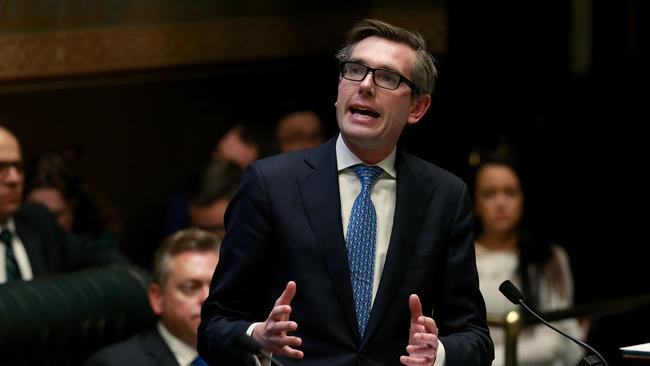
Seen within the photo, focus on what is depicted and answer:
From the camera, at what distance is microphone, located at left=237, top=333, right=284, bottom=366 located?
2.79m

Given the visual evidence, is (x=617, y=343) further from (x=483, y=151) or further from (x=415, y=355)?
(x=415, y=355)

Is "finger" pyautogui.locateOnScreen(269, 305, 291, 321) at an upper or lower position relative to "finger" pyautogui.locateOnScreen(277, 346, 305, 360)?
upper

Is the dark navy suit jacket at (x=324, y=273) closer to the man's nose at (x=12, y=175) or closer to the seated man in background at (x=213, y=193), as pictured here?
the man's nose at (x=12, y=175)

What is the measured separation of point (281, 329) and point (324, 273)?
23 centimetres

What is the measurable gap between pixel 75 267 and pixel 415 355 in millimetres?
2537

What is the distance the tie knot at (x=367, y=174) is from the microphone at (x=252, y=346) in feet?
1.46

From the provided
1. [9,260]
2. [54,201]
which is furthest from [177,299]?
[54,201]

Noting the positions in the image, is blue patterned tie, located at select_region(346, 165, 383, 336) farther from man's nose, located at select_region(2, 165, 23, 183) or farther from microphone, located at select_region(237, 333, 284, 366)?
man's nose, located at select_region(2, 165, 23, 183)

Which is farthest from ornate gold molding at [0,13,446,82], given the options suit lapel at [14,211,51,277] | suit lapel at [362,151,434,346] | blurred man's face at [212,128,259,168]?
suit lapel at [362,151,434,346]

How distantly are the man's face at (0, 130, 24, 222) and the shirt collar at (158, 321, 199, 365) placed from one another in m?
0.74

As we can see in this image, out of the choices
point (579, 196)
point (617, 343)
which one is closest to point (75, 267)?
point (617, 343)

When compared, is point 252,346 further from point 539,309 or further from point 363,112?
point 539,309

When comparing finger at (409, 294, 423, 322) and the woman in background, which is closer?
finger at (409, 294, 423, 322)

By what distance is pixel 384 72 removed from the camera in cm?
305
